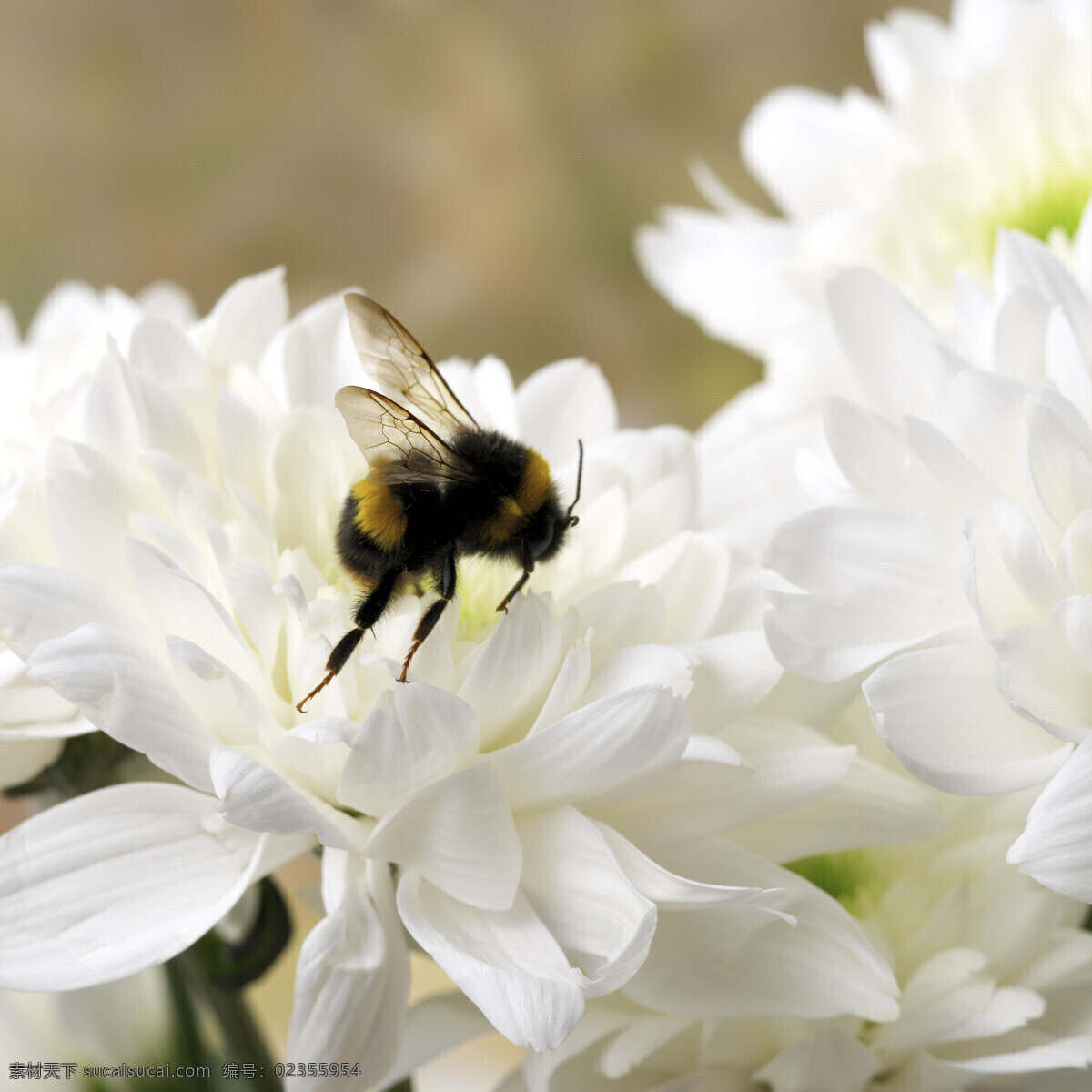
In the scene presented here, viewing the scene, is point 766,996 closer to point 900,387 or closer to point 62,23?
point 900,387

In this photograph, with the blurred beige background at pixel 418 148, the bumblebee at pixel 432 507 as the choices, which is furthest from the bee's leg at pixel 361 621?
the blurred beige background at pixel 418 148

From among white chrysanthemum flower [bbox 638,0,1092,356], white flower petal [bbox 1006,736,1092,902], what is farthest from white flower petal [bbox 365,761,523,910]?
white chrysanthemum flower [bbox 638,0,1092,356]

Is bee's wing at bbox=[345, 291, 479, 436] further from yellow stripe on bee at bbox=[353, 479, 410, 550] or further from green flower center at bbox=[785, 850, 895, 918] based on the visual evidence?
green flower center at bbox=[785, 850, 895, 918]

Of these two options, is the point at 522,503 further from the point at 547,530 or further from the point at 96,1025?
the point at 96,1025

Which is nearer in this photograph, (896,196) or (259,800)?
(259,800)

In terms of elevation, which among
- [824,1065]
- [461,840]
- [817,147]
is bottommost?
[824,1065]

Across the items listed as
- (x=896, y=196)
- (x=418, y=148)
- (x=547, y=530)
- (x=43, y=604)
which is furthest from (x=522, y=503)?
(x=418, y=148)

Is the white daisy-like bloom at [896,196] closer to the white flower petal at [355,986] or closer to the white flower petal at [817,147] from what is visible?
the white flower petal at [817,147]
